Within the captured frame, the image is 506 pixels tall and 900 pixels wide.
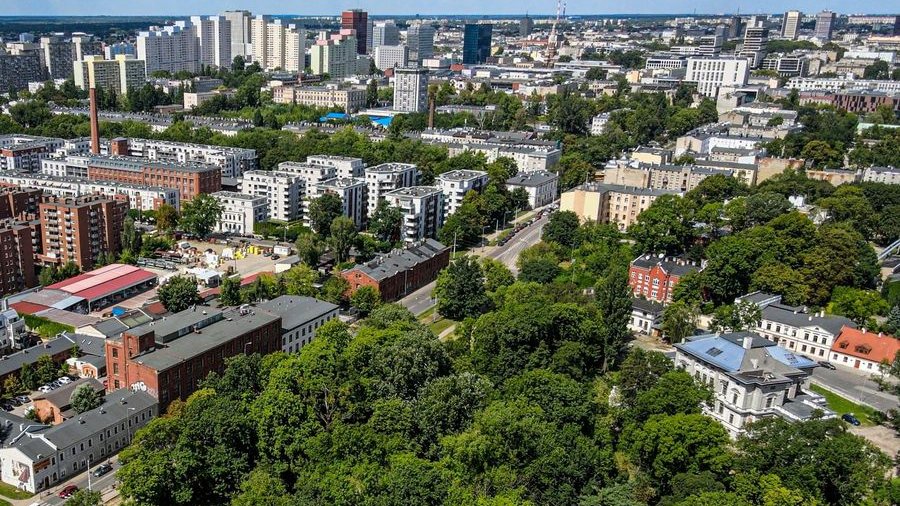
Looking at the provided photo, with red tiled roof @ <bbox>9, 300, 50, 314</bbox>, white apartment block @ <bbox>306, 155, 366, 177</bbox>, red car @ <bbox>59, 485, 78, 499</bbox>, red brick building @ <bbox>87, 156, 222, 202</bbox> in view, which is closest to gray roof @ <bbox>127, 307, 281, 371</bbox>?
red car @ <bbox>59, 485, 78, 499</bbox>

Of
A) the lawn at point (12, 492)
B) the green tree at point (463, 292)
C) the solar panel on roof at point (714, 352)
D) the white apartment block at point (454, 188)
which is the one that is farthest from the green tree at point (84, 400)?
the white apartment block at point (454, 188)

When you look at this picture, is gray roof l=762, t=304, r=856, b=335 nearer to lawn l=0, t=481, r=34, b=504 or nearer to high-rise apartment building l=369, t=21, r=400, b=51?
lawn l=0, t=481, r=34, b=504

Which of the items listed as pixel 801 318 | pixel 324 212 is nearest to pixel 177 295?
pixel 324 212

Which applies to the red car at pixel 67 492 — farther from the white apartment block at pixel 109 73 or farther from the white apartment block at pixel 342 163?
the white apartment block at pixel 109 73

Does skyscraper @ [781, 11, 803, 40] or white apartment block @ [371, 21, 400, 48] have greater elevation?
skyscraper @ [781, 11, 803, 40]

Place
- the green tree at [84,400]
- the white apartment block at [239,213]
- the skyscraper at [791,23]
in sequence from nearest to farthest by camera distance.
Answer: the green tree at [84,400] < the white apartment block at [239,213] < the skyscraper at [791,23]

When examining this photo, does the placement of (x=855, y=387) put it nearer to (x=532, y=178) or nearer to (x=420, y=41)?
(x=532, y=178)
